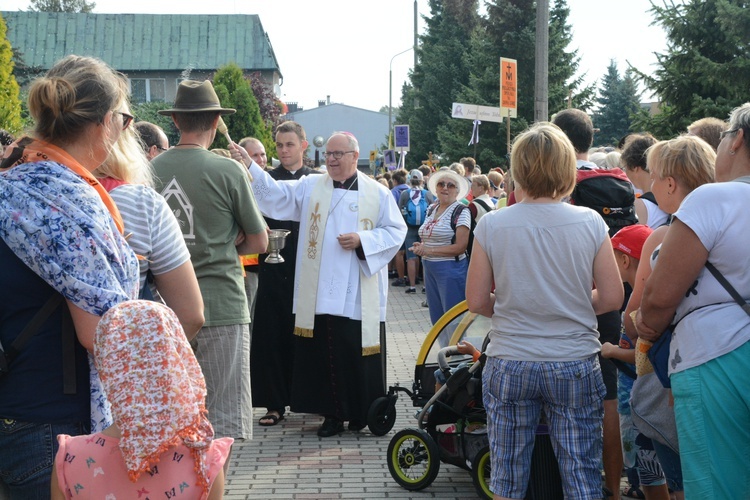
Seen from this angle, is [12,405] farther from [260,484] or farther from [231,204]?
[260,484]

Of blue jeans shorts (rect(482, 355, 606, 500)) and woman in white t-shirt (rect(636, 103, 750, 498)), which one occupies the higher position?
woman in white t-shirt (rect(636, 103, 750, 498))

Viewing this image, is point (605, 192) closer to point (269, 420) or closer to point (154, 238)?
point (154, 238)

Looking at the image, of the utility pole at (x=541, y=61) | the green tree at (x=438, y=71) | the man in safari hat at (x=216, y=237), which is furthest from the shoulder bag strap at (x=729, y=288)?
the green tree at (x=438, y=71)

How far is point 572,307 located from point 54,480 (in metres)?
2.23

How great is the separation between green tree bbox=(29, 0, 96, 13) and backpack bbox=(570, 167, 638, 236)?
254ft

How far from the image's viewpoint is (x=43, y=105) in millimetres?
2732

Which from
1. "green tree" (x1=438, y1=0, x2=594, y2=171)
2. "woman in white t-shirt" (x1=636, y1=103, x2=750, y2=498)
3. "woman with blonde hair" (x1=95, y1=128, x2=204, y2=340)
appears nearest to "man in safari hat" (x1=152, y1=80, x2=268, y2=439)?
"woman with blonde hair" (x1=95, y1=128, x2=204, y2=340)

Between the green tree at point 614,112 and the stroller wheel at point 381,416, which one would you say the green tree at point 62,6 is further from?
the stroller wheel at point 381,416

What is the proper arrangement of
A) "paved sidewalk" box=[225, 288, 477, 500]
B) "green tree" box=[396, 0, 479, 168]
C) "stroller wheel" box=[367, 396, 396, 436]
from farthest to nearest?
"green tree" box=[396, 0, 479, 168]
"stroller wheel" box=[367, 396, 396, 436]
"paved sidewalk" box=[225, 288, 477, 500]

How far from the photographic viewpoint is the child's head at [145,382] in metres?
2.39

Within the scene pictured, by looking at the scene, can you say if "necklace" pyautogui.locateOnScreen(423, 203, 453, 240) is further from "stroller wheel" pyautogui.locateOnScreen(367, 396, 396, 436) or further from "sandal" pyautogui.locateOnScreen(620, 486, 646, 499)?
"sandal" pyautogui.locateOnScreen(620, 486, 646, 499)

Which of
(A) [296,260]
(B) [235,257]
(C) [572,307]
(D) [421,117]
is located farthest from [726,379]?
(D) [421,117]

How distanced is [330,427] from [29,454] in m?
4.66

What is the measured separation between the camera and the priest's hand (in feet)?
22.7
